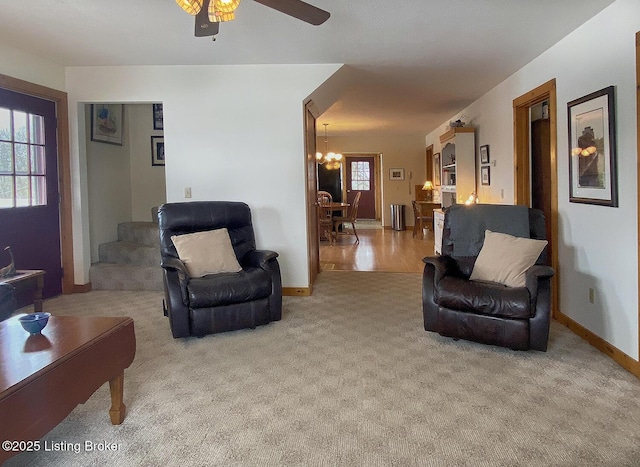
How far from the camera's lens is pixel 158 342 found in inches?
135

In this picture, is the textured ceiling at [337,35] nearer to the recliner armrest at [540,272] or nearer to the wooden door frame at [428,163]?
the recliner armrest at [540,272]

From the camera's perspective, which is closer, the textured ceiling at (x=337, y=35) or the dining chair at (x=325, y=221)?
the textured ceiling at (x=337, y=35)

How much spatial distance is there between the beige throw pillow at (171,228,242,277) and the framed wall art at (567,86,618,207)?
8.88 feet

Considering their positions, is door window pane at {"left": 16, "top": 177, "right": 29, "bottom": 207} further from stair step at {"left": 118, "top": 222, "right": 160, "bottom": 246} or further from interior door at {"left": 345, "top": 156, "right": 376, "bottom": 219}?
interior door at {"left": 345, "top": 156, "right": 376, "bottom": 219}

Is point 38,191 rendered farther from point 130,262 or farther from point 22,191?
point 130,262

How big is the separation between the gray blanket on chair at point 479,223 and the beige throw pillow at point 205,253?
1.81 meters

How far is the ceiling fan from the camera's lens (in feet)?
7.22

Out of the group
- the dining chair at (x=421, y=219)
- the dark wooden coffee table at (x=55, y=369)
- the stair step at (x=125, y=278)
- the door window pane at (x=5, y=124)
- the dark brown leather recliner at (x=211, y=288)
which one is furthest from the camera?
the dining chair at (x=421, y=219)

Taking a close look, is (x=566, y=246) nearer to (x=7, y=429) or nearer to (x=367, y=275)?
(x=367, y=275)

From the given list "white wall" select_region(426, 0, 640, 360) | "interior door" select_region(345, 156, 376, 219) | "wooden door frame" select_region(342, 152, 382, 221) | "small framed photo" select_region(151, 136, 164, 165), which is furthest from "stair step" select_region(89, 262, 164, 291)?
"interior door" select_region(345, 156, 376, 219)

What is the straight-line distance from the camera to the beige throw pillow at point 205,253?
3.81 meters

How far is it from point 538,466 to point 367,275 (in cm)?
406

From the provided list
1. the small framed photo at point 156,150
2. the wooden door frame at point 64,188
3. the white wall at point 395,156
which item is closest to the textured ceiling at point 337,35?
the wooden door frame at point 64,188

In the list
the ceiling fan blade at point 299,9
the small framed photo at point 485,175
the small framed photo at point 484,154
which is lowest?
the small framed photo at point 485,175
